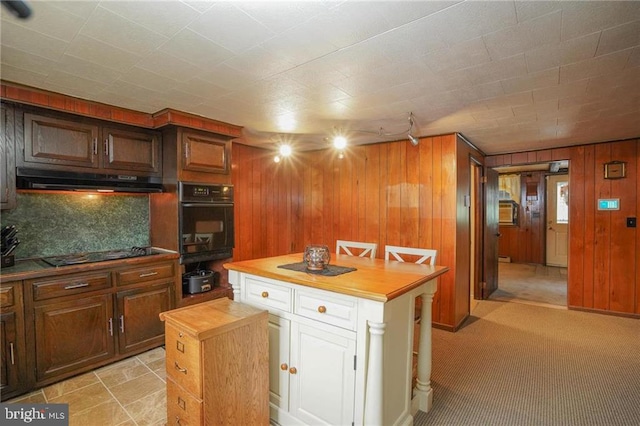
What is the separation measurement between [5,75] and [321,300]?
2.51 meters

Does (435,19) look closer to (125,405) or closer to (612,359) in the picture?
(125,405)

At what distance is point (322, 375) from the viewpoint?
185cm

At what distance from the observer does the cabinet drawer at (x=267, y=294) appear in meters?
2.02

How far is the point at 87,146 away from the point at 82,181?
0.31 metres

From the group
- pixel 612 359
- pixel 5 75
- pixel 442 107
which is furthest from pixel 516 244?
pixel 5 75

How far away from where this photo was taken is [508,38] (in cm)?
161

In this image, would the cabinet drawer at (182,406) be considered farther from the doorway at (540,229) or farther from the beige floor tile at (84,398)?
the doorway at (540,229)

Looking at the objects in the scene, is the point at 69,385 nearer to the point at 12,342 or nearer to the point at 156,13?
the point at 12,342

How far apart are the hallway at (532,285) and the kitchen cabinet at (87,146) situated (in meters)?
5.08

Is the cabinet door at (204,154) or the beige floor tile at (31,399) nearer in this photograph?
the beige floor tile at (31,399)

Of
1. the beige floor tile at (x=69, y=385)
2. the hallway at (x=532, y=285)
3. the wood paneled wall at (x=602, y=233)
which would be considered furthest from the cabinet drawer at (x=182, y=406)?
the wood paneled wall at (x=602, y=233)

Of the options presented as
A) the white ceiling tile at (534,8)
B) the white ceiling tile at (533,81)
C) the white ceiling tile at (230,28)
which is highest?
the white ceiling tile at (230,28)

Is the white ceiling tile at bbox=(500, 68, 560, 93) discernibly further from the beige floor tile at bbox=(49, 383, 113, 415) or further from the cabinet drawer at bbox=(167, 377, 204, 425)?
the beige floor tile at bbox=(49, 383, 113, 415)

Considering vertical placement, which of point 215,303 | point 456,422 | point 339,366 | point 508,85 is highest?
point 508,85
